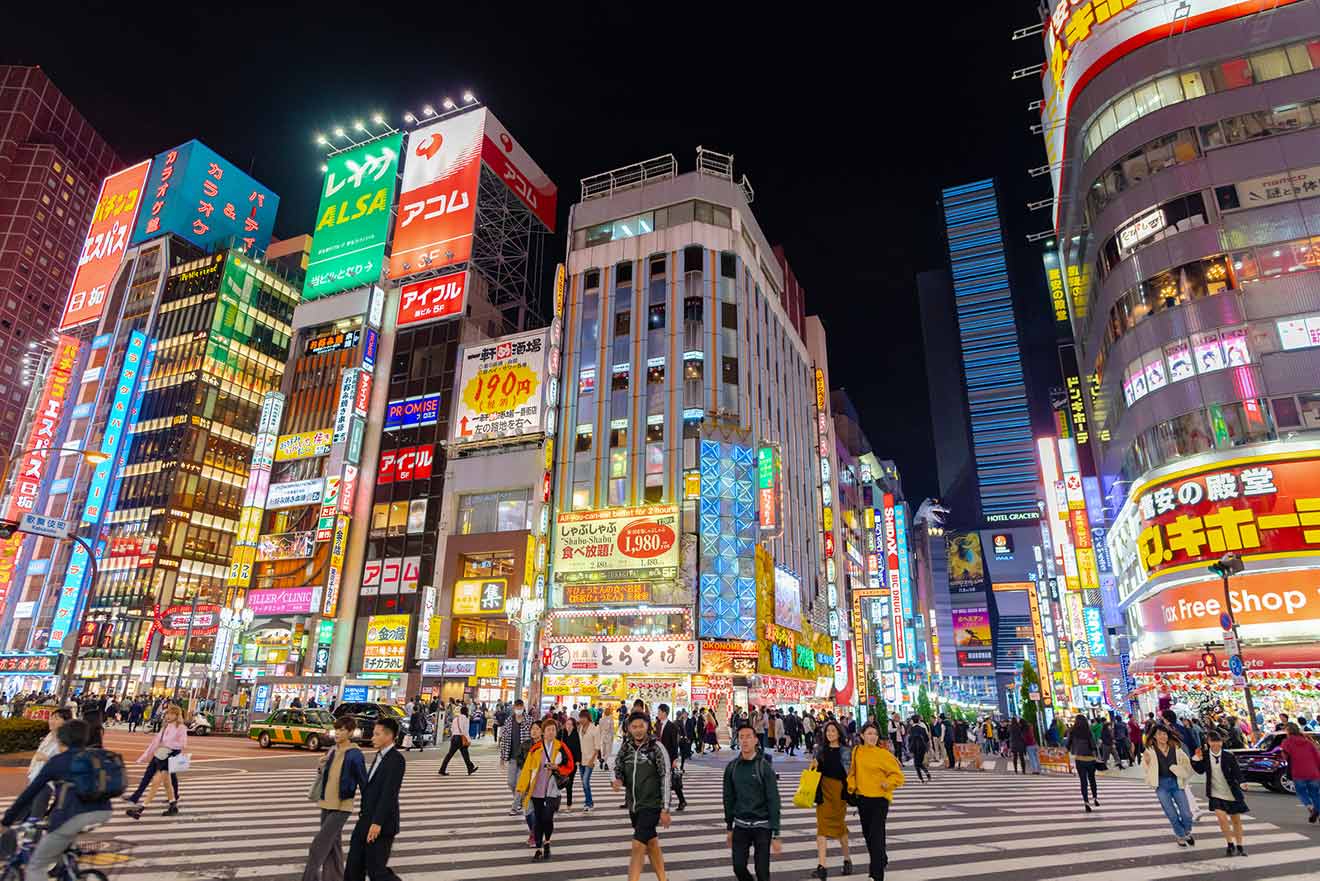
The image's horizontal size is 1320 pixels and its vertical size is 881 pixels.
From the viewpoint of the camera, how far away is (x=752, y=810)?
6.28 metres

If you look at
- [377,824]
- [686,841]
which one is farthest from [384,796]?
[686,841]

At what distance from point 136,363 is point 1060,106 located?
7928 centimetres

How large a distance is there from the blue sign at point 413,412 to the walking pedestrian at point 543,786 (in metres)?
46.2

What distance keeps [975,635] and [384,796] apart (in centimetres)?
12894

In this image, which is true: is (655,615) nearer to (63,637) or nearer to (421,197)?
(421,197)

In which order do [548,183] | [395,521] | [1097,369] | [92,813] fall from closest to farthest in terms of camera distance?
[92,813]
[1097,369]
[395,521]
[548,183]

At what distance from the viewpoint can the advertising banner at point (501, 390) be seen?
49.4 m

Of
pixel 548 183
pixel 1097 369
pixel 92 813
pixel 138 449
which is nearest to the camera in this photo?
pixel 92 813

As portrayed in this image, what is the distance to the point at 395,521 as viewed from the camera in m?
52.1

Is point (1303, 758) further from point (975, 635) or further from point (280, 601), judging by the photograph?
point (975, 635)

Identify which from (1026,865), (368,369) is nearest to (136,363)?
(368,369)

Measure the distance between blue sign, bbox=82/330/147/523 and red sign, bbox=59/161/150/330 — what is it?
412 inches

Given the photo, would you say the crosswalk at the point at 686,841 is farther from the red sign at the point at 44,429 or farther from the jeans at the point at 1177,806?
the red sign at the point at 44,429

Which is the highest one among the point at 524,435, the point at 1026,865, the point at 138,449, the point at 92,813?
the point at 138,449
